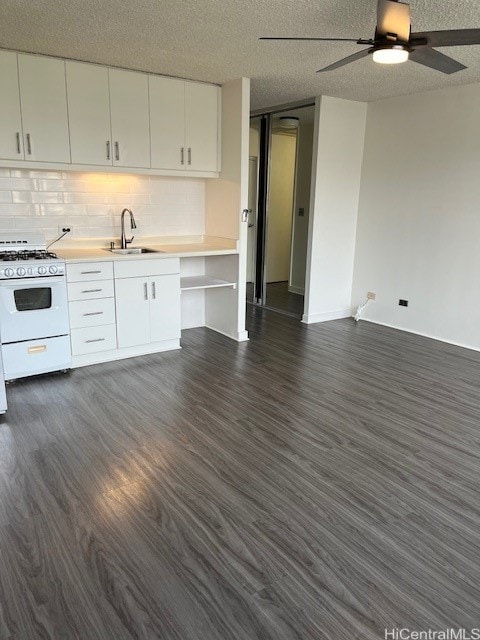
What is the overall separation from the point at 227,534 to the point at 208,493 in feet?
1.04

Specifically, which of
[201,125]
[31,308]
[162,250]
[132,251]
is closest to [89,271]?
[31,308]

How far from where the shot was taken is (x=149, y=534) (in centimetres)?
212

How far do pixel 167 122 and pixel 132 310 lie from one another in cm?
181

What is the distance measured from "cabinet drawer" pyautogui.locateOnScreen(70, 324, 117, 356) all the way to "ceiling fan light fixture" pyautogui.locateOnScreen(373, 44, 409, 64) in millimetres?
2884

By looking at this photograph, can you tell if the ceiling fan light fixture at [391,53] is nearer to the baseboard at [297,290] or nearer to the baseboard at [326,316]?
the baseboard at [326,316]

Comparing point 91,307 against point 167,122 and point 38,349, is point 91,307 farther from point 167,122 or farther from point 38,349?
point 167,122

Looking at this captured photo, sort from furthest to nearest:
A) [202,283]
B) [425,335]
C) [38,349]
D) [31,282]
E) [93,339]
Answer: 1. [425,335]
2. [202,283]
3. [93,339]
4. [38,349]
5. [31,282]

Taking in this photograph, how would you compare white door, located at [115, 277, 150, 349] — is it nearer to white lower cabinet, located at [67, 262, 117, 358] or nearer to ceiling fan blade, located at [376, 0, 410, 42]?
white lower cabinet, located at [67, 262, 117, 358]

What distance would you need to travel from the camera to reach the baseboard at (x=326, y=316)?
5.71 meters

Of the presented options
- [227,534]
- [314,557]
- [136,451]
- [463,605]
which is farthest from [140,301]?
[463,605]

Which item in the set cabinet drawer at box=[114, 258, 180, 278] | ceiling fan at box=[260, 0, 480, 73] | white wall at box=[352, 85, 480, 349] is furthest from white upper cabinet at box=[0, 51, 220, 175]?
ceiling fan at box=[260, 0, 480, 73]

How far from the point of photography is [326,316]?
5863 millimetres

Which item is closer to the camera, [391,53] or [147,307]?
[391,53]

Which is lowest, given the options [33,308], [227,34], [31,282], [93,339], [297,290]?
[297,290]
